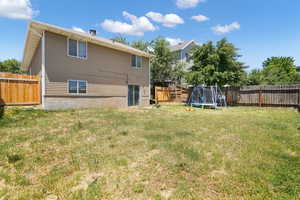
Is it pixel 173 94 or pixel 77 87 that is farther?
pixel 173 94

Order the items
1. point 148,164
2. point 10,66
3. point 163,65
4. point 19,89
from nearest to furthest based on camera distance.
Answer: point 148,164, point 19,89, point 163,65, point 10,66

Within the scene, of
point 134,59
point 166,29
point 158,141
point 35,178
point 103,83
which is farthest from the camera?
point 166,29

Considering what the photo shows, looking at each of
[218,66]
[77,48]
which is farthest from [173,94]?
[77,48]

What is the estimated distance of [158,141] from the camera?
4496 millimetres

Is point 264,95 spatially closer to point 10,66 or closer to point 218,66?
point 218,66

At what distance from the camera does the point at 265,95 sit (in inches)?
499

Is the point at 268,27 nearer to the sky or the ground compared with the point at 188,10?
nearer to the ground

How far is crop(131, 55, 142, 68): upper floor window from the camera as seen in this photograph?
1387 centimetres

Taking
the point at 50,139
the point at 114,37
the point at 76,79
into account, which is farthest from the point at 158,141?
the point at 114,37

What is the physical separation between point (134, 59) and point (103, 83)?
3.86m

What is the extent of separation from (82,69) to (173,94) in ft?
38.3

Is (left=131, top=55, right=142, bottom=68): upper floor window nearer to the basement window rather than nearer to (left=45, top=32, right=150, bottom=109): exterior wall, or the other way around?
(left=45, top=32, right=150, bottom=109): exterior wall

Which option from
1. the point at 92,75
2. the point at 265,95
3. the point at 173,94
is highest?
the point at 92,75

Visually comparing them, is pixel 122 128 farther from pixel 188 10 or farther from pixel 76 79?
pixel 188 10
